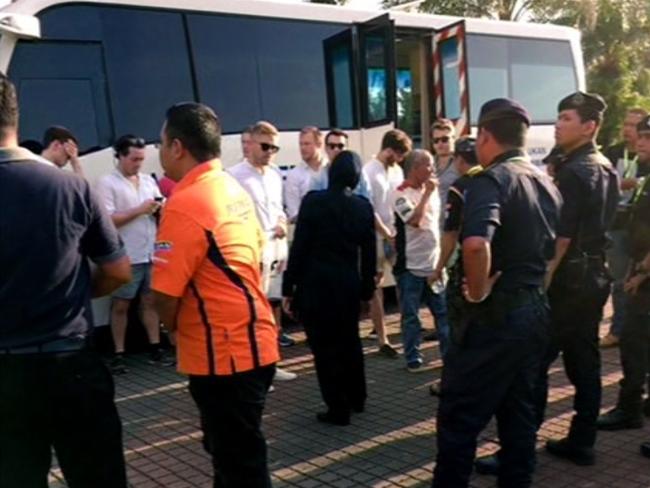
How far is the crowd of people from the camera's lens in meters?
2.55

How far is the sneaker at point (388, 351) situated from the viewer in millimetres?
6407

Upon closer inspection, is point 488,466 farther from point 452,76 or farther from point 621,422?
point 452,76

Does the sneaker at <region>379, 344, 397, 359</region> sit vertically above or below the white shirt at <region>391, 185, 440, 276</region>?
below

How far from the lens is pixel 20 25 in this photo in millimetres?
5824

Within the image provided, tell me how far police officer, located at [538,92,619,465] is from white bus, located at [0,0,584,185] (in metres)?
3.87

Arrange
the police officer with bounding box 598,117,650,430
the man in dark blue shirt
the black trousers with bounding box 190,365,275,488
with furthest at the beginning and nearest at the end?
the police officer with bounding box 598,117,650,430 < the black trousers with bounding box 190,365,275,488 < the man in dark blue shirt

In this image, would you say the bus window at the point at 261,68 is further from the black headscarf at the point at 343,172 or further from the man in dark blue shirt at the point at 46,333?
the man in dark blue shirt at the point at 46,333

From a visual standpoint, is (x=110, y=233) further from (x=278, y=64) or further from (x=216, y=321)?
(x=278, y=64)

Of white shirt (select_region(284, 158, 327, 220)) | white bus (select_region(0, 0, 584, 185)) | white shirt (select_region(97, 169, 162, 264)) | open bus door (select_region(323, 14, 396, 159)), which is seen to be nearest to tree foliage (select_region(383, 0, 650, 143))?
white bus (select_region(0, 0, 584, 185))

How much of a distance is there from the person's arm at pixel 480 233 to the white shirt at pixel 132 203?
369cm

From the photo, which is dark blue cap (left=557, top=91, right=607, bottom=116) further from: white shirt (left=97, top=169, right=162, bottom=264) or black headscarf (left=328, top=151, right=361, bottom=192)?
white shirt (left=97, top=169, right=162, bottom=264)

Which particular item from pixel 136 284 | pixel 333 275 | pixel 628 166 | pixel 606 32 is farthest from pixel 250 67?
pixel 606 32

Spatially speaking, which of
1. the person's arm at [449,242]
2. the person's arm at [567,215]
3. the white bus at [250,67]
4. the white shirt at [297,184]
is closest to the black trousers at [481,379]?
the person's arm at [449,242]

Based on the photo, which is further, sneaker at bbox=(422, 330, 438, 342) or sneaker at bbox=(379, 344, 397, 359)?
sneaker at bbox=(422, 330, 438, 342)
